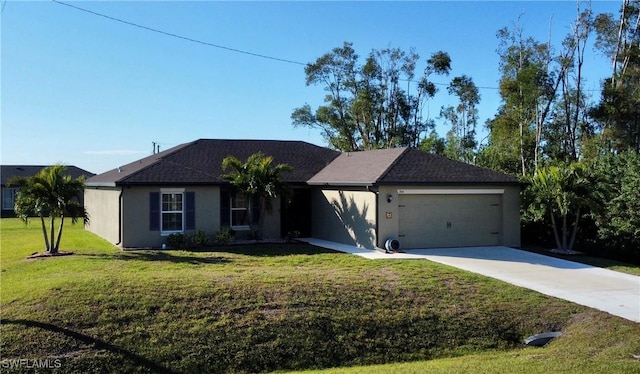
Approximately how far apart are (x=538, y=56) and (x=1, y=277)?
29244 mm

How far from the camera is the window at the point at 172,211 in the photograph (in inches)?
722

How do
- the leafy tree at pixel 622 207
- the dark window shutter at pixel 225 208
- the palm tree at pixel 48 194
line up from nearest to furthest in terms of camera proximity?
the palm tree at pixel 48 194 → the leafy tree at pixel 622 207 → the dark window shutter at pixel 225 208

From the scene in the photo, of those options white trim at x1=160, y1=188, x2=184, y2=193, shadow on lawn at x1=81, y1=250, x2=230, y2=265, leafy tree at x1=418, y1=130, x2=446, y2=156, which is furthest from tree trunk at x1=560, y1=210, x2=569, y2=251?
leafy tree at x1=418, y1=130, x2=446, y2=156

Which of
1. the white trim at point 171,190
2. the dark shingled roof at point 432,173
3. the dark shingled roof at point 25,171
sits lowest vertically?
the white trim at point 171,190

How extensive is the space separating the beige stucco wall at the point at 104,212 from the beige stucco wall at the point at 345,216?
7196mm

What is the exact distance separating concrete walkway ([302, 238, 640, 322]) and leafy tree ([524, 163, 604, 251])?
62.3 inches

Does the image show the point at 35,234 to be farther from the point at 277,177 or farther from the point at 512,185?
the point at 512,185

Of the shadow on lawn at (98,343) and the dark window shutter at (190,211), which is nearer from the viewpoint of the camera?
the shadow on lawn at (98,343)

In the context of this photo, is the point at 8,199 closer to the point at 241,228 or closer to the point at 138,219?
the point at 138,219

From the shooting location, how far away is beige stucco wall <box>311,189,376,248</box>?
1764 centimetres

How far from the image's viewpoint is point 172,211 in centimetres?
1847

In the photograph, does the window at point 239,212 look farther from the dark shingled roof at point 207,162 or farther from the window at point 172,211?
the window at point 172,211

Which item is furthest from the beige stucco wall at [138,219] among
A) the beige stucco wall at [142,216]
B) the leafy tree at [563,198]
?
the leafy tree at [563,198]

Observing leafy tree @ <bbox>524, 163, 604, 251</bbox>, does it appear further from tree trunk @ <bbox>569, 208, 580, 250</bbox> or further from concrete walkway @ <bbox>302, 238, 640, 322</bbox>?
concrete walkway @ <bbox>302, 238, 640, 322</bbox>
